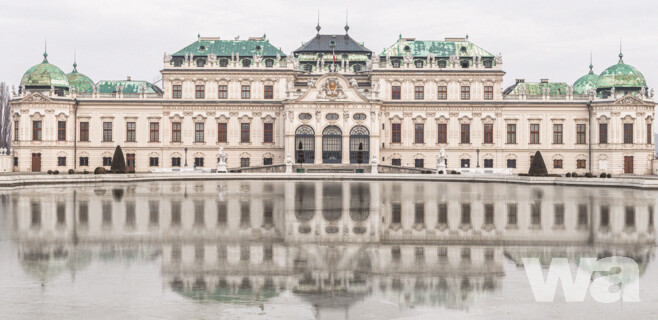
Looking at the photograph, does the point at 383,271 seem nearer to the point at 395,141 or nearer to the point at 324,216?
the point at 324,216

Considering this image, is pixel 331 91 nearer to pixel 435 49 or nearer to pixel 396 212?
pixel 435 49

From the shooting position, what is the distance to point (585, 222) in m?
21.3

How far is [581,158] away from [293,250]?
70153 millimetres

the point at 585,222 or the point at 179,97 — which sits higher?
the point at 179,97

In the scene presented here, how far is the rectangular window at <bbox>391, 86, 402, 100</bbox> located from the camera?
78938 mm

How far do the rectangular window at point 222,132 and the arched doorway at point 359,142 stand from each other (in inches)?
573

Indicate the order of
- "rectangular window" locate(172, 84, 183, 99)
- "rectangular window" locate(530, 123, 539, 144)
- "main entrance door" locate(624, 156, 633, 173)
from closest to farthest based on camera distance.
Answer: "main entrance door" locate(624, 156, 633, 173), "rectangular window" locate(172, 84, 183, 99), "rectangular window" locate(530, 123, 539, 144)

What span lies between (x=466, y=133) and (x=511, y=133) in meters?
5.22

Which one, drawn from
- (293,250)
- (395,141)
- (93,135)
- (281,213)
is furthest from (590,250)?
(93,135)

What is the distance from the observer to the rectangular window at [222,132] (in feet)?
260

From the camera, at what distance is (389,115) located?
259 ft

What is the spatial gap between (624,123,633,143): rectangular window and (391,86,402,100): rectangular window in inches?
994

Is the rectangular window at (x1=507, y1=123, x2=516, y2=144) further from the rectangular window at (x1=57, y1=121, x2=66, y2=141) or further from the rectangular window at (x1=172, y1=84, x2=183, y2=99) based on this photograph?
the rectangular window at (x1=57, y1=121, x2=66, y2=141)

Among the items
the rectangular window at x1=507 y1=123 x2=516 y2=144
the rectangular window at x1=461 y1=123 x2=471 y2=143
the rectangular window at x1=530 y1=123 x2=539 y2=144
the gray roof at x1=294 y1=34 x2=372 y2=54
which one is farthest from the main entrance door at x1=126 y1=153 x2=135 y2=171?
the rectangular window at x1=530 y1=123 x2=539 y2=144
